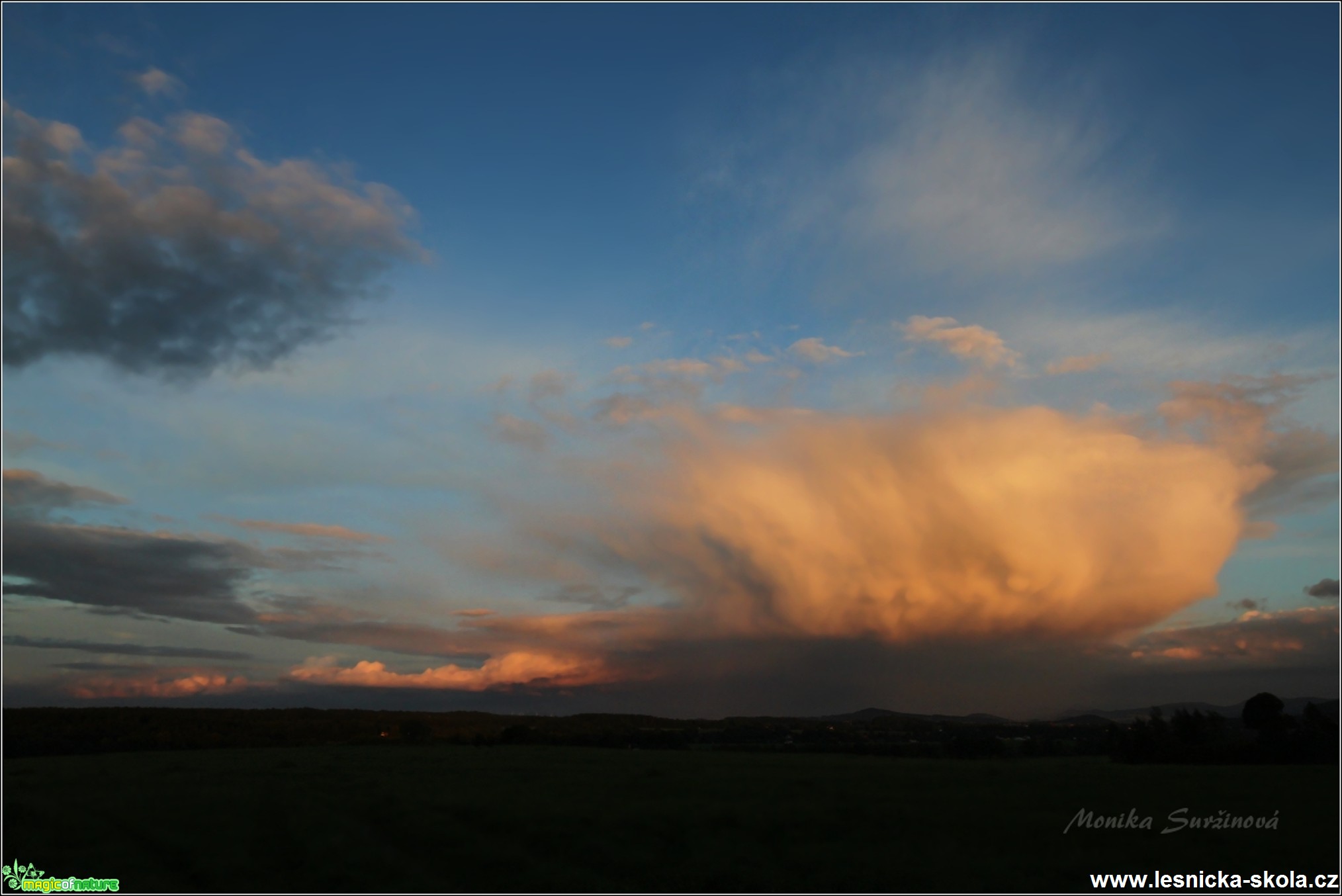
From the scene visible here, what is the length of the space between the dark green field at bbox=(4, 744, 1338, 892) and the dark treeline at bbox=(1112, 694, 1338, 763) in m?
26.1

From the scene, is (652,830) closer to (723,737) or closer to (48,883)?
(48,883)

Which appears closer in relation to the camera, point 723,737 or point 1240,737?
point 1240,737

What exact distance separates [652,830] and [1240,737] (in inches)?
2795

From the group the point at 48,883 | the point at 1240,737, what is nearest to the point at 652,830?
the point at 48,883

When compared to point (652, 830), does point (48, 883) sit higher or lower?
lower

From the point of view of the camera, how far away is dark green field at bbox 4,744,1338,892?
2948 centimetres

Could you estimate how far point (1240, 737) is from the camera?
7631cm

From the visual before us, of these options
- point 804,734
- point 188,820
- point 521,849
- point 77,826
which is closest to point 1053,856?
point 521,849

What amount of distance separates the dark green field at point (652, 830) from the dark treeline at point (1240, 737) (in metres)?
26.1

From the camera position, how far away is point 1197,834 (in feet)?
104

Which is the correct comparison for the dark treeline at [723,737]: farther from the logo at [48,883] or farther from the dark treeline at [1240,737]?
the logo at [48,883]

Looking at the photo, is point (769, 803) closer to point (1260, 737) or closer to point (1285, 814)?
point (1285, 814)

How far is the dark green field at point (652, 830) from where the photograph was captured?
29.5 meters

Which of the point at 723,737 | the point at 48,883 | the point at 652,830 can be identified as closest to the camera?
the point at 48,883
